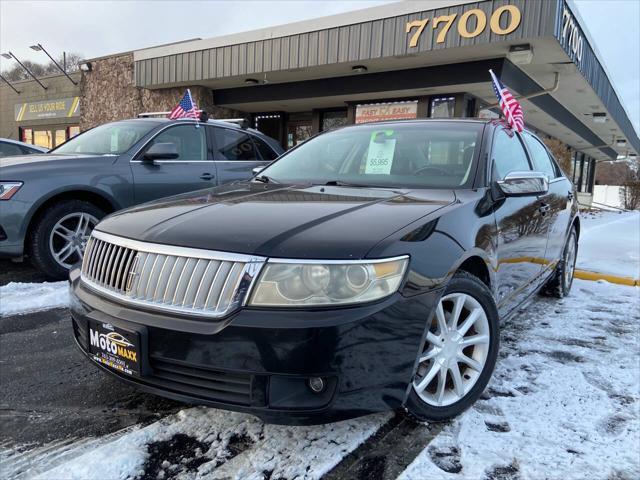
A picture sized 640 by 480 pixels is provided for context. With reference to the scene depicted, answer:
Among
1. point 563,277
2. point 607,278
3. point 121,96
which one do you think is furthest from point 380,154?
point 121,96

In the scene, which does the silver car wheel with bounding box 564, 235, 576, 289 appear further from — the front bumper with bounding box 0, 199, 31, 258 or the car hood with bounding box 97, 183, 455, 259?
the front bumper with bounding box 0, 199, 31, 258

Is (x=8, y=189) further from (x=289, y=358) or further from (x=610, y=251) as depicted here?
(x=610, y=251)

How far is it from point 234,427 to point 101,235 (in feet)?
3.56

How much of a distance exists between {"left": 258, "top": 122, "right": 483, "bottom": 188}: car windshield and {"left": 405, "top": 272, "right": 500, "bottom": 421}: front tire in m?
0.71

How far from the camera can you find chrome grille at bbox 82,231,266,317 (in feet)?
5.76

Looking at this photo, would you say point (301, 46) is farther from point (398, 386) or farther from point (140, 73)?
point (398, 386)

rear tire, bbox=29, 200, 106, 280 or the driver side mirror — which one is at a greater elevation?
the driver side mirror

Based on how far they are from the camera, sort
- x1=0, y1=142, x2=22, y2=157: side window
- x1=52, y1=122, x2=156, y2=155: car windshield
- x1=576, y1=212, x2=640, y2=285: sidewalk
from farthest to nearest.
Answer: x1=0, y1=142, x2=22, y2=157: side window → x1=576, y1=212, x2=640, y2=285: sidewalk → x1=52, y1=122, x2=156, y2=155: car windshield

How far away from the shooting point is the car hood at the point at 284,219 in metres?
1.81

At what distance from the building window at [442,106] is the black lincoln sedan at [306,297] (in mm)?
9182

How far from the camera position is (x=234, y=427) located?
7.16 ft

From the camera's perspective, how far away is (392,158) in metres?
3.05

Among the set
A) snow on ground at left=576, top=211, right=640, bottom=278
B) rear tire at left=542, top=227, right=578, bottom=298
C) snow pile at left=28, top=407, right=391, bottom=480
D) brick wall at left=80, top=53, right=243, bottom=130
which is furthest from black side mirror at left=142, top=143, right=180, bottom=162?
brick wall at left=80, top=53, right=243, bottom=130

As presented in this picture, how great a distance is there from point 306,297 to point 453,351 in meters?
0.88
